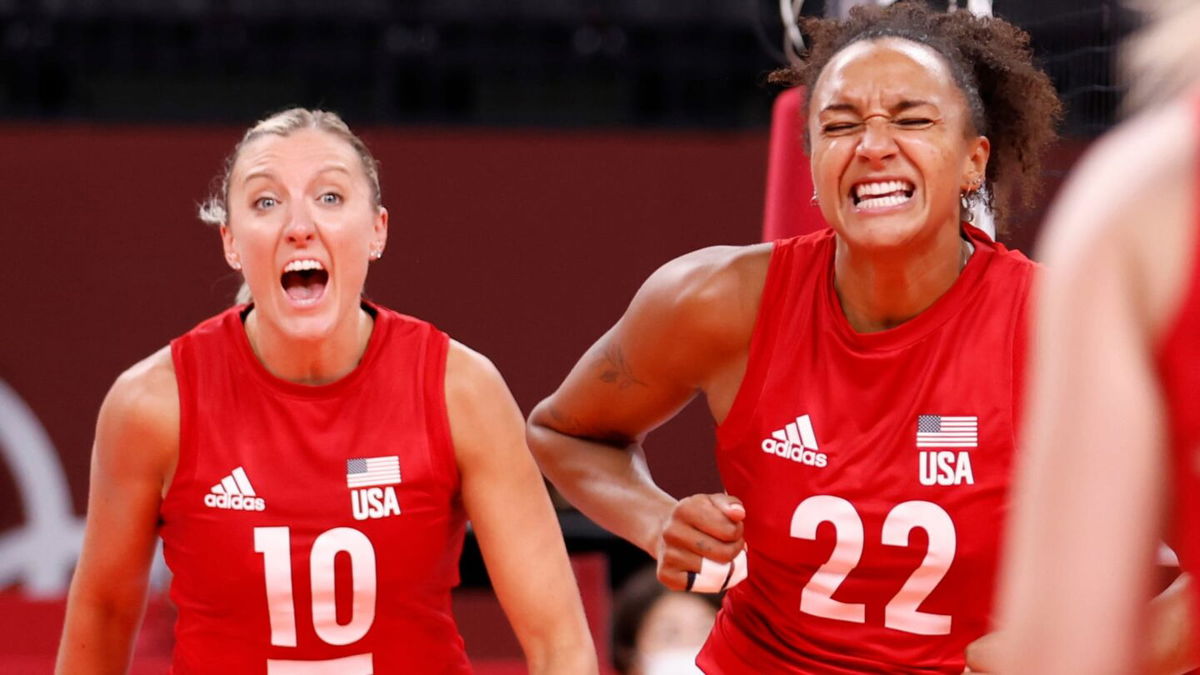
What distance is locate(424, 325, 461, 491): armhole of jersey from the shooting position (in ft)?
8.96

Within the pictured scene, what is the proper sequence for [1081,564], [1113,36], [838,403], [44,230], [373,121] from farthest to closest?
[373,121], [44,230], [1113,36], [838,403], [1081,564]

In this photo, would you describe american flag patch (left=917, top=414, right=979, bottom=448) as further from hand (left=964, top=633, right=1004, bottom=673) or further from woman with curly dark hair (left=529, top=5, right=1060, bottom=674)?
hand (left=964, top=633, right=1004, bottom=673)

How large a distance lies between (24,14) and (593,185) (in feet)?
9.51

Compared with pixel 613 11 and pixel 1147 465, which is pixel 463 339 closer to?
pixel 613 11

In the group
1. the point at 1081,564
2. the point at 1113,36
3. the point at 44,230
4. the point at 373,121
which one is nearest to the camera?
the point at 1081,564

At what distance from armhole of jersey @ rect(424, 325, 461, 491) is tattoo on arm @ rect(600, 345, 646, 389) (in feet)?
0.96

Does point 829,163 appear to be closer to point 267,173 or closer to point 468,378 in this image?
point 468,378

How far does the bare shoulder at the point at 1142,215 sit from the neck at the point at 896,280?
1.64m

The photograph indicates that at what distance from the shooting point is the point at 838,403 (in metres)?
2.60

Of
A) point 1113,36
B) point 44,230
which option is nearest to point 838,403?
point 1113,36

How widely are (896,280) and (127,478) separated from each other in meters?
1.31

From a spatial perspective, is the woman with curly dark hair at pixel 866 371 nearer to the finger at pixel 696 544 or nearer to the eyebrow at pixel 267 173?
the finger at pixel 696 544

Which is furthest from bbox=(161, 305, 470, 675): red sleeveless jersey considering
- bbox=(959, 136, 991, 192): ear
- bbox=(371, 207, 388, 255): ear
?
bbox=(959, 136, 991, 192): ear

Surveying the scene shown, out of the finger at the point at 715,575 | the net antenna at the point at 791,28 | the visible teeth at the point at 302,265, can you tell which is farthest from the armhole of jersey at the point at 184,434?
the net antenna at the point at 791,28
